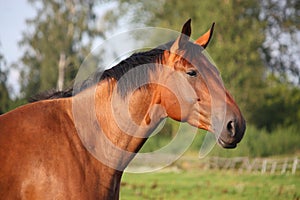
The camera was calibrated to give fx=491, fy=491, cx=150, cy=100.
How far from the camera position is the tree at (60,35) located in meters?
44.6

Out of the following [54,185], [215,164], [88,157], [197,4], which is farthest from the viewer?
[197,4]

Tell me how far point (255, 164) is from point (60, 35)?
23416 millimetres

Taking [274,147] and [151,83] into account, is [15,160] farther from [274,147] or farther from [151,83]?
[274,147]

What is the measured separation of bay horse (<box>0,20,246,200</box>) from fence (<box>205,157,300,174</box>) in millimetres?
22042

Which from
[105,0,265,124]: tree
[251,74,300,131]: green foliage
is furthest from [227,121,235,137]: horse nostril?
[251,74,300,131]: green foliage

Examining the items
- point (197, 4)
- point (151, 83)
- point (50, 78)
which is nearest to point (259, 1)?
point (197, 4)

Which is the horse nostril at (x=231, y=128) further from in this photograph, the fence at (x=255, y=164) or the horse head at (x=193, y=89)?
the fence at (x=255, y=164)

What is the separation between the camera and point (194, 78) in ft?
16.4

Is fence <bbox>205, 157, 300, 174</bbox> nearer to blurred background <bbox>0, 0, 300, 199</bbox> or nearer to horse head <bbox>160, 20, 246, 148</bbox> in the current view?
blurred background <bbox>0, 0, 300, 199</bbox>

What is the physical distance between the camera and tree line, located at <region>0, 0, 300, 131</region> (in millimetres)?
39719

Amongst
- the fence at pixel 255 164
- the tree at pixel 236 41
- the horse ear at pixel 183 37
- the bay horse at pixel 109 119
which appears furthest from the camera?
the tree at pixel 236 41

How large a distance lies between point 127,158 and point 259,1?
44.3 m

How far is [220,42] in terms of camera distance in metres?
39.3

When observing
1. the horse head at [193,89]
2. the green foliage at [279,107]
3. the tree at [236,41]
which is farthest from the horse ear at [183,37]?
the green foliage at [279,107]
